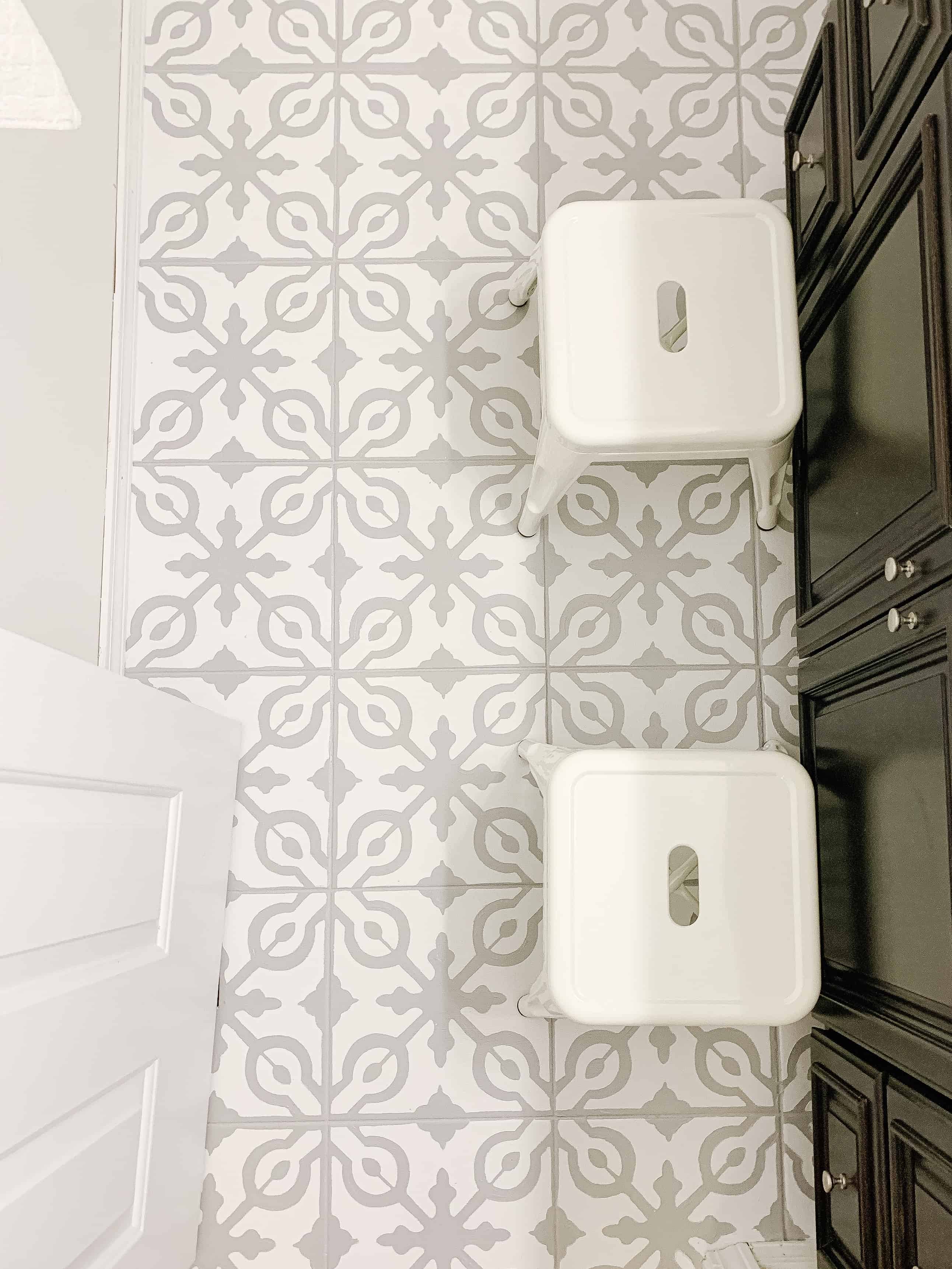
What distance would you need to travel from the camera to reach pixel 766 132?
5.52 feet

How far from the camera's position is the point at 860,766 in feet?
4.26

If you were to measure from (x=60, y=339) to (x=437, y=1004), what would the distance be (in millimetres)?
1088

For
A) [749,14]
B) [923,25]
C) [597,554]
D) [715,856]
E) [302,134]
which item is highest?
[749,14]

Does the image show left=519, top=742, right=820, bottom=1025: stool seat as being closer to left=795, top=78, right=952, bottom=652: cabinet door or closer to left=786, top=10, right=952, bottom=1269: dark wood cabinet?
left=786, top=10, right=952, bottom=1269: dark wood cabinet

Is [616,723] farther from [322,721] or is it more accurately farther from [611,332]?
[611,332]

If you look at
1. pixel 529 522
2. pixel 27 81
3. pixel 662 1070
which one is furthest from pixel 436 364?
pixel 662 1070

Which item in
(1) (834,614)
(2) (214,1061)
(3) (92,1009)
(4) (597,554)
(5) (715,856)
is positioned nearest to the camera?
(3) (92,1009)

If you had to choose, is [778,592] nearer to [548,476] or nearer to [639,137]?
[548,476]

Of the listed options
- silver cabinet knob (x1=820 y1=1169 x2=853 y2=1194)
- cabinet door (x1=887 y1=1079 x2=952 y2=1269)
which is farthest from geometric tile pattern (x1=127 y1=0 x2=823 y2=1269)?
cabinet door (x1=887 y1=1079 x2=952 y2=1269)

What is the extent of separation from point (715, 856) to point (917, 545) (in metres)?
0.44

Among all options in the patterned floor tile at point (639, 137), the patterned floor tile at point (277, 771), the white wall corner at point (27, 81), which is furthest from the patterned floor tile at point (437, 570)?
the white wall corner at point (27, 81)

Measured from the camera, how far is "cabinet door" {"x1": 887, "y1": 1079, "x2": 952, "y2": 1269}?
1.06 m

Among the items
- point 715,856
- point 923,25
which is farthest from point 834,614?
point 923,25

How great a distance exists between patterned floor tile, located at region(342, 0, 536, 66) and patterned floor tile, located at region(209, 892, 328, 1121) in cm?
135
